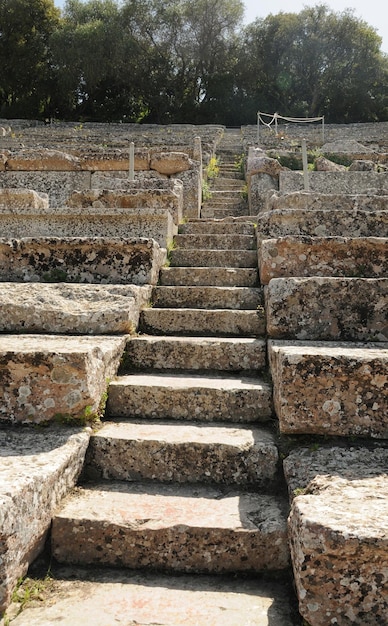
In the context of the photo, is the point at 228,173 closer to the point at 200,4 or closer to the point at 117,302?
the point at 117,302

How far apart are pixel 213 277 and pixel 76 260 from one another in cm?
100

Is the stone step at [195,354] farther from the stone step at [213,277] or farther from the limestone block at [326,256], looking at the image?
the stone step at [213,277]

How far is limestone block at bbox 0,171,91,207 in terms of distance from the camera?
283 inches

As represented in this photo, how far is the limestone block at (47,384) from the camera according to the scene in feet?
7.27

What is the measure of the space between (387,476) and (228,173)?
10.7 metres

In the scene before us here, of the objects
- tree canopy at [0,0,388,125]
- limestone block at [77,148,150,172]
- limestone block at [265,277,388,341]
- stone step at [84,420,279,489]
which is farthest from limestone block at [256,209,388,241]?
tree canopy at [0,0,388,125]

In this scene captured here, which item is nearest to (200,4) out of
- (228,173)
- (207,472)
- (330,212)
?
(228,173)

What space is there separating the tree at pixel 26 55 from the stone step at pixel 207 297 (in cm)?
3350

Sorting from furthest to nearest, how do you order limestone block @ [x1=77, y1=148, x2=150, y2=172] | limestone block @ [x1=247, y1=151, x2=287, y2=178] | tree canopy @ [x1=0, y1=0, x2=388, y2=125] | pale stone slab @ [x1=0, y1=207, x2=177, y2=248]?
tree canopy @ [x1=0, y1=0, x2=388, y2=125] < limestone block @ [x1=247, y1=151, x2=287, y2=178] < limestone block @ [x1=77, y1=148, x2=150, y2=172] < pale stone slab @ [x1=0, y1=207, x2=177, y2=248]

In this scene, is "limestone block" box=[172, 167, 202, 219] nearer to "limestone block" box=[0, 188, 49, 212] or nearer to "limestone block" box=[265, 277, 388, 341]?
"limestone block" box=[0, 188, 49, 212]

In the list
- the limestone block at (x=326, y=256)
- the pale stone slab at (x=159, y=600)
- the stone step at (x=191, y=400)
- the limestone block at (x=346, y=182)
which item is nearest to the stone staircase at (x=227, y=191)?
the limestone block at (x=346, y=182)

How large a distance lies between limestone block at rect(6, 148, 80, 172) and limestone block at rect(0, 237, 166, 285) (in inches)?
165

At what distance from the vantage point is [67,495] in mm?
2039

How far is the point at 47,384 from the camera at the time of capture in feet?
7.34
